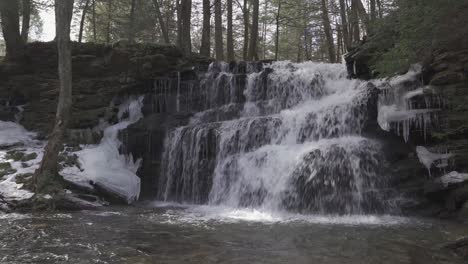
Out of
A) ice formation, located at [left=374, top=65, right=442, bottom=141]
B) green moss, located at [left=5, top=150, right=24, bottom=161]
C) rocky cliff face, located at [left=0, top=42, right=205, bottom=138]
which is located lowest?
green moss, located at [left=5, top=150, right=24, bottom=161]

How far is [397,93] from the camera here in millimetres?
11086

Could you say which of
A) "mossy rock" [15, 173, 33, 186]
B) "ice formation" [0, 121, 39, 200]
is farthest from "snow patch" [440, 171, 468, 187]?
"mossy rock" [15, 173, 33, 186]

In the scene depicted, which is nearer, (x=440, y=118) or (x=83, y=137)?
(x=440, y=118)

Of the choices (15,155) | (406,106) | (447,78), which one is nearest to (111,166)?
(15,155)

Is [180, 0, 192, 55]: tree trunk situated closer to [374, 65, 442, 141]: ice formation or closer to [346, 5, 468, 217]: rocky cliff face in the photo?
[374, 65, 442, 141]: ice formation

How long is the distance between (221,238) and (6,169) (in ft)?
26.2

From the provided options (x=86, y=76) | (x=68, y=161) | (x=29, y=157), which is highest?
→ (x=86, y=76)

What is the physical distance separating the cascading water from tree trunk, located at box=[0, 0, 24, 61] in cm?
784

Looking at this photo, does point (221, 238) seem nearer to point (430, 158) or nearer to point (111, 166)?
point (430, 158)

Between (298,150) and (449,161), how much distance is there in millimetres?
3474

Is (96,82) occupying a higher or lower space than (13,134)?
higher

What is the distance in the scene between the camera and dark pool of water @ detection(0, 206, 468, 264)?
573cm

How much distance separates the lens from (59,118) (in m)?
11.4

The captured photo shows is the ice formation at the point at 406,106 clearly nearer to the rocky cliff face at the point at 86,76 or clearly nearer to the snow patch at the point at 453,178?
the snow patch at the point at 453,178
